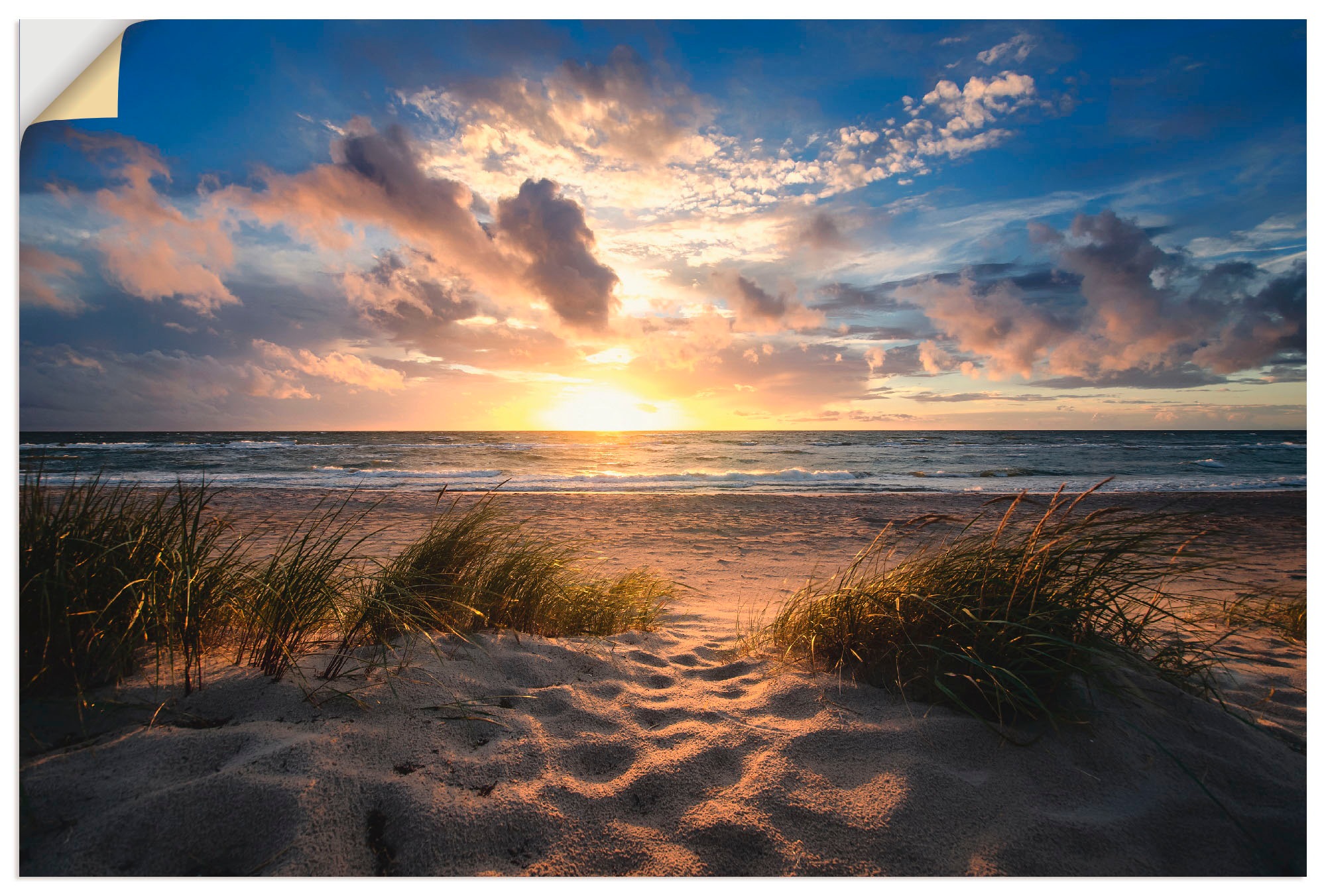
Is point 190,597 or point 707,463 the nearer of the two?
point 190,597

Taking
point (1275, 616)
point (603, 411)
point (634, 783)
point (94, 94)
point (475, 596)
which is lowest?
point (634, 783)

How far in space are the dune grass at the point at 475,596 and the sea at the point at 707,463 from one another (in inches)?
46.7

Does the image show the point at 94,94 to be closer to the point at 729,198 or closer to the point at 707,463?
the point at 729,198

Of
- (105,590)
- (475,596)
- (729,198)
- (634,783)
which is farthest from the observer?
(729,198)

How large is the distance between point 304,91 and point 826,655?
3890 millimetres

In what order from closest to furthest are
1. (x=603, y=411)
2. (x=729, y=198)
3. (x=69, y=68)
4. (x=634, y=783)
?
(x=634, y=783)
(x=69, y=68)
(x=729, y=198)
(x=603, y=411)

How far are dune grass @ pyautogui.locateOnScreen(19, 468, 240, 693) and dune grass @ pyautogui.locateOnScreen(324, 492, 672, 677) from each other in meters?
0.49

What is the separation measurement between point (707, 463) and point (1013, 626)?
22.1 meters

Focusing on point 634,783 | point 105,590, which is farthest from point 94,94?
point 634,783

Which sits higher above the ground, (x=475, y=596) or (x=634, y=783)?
(x=475, y=596)

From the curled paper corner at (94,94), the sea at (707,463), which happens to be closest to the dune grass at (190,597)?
the sea at (707,463)

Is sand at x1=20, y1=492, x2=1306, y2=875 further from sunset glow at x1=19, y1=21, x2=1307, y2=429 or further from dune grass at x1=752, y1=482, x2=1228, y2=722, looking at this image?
sunset glow at x1=19, y1=21, x2=1307, y2=429

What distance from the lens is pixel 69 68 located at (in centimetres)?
226
